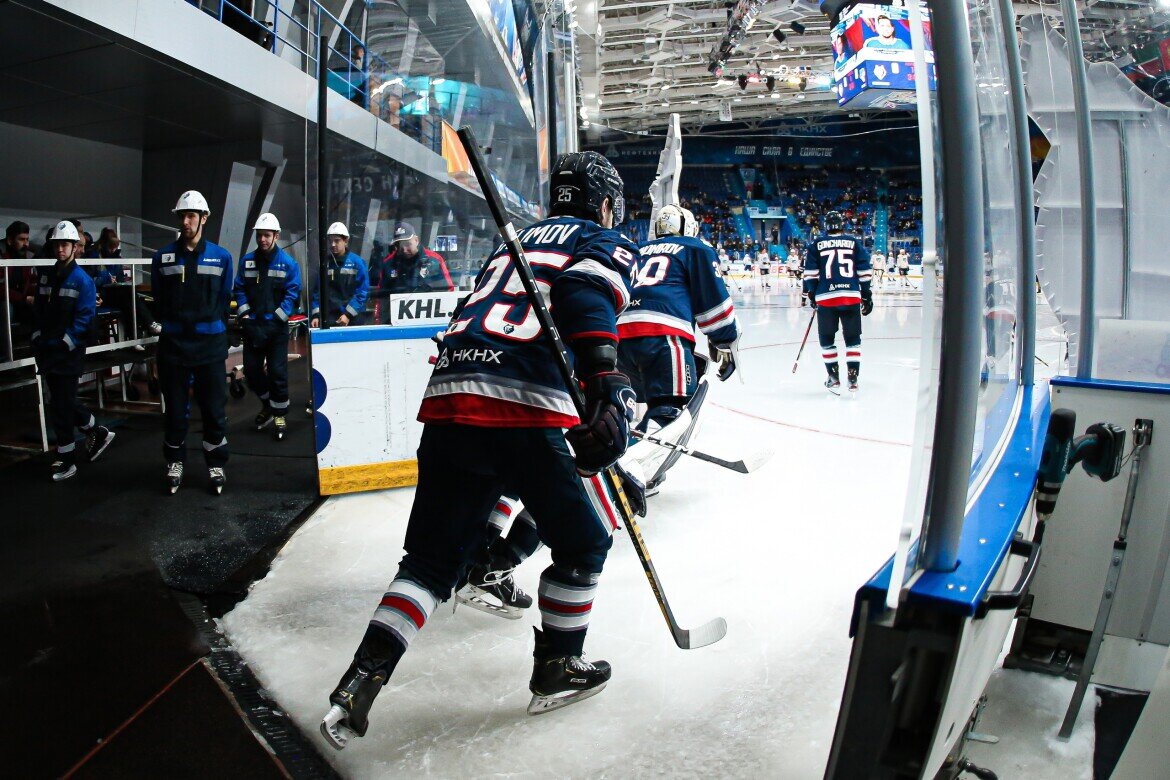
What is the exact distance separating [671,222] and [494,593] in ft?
7.05

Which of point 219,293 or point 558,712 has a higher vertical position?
point 219,293

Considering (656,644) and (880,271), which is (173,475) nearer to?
(656,644)

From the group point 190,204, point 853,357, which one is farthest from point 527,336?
point 853,357

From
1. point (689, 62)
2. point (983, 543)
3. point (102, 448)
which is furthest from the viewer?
point (689, 62)

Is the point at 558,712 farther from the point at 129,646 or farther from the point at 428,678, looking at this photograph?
the point at 129,646

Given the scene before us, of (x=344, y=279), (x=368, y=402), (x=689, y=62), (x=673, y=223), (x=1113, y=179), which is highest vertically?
(x=689, y=62)

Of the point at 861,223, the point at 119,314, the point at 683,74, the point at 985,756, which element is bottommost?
the point at 985,756

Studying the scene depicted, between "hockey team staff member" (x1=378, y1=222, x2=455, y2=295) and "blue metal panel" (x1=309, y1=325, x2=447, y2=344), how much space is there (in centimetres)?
37

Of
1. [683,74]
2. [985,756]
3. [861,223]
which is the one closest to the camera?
[985,756]

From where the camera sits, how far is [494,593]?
245 centimetres

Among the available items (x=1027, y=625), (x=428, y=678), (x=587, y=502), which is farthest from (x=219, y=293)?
(x=1027, y=625)

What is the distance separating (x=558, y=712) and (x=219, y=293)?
119 inches

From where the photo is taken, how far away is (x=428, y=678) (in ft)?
6.82

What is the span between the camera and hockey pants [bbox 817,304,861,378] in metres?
6.29
